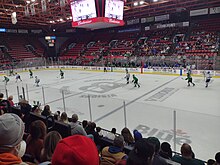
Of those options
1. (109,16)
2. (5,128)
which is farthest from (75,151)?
(109,16)

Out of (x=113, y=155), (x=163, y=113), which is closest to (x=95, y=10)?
(x=163, y=113)

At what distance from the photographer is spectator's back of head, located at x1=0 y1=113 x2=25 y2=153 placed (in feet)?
4.23

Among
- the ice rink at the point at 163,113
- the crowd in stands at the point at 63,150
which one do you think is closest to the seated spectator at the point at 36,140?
the crowd in stands at the point at 63,150

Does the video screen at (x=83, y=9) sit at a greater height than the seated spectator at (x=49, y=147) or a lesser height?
greater

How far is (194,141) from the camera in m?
5.90

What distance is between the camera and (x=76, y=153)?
3.86 feet

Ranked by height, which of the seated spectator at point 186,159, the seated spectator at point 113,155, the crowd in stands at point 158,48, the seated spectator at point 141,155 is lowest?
the seated spectator at point 186,159

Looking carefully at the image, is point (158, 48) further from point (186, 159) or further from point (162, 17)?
point (186, 159)

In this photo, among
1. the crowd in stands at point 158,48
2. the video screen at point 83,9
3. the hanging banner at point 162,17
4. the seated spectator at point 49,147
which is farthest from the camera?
the hanging banner at point 162,17

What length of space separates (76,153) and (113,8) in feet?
62.8

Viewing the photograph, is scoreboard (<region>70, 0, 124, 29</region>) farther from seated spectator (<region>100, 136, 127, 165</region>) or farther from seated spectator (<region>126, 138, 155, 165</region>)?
seated spectator (<region>126, 138, 155, 165</region>)

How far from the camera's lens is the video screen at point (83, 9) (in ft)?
57.2

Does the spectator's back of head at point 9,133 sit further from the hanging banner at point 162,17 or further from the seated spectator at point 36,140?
the hanging banner at point 162,17

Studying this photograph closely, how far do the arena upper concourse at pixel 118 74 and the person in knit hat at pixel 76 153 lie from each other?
0.08 feet
